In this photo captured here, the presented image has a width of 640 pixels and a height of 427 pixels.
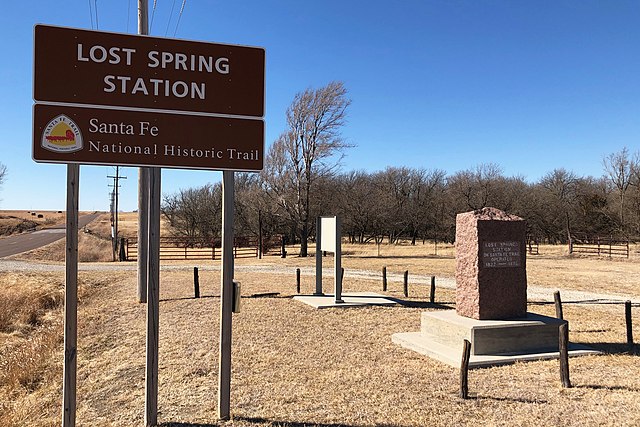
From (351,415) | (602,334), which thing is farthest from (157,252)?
(602,334)

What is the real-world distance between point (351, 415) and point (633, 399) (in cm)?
303

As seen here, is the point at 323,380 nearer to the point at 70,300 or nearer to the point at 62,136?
the point at 70,300

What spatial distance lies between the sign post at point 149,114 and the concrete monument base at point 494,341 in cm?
366

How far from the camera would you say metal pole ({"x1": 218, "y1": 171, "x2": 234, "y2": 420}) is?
464 centimetres

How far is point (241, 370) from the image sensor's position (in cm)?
630

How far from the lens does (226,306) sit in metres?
4.70

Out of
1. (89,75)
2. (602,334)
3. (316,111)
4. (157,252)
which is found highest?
(316,111)

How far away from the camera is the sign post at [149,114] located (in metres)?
4.03

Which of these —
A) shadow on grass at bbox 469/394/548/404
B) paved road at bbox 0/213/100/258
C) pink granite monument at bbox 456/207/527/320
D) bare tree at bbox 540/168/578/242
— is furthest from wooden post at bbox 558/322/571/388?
bare tree at bbox 540/168/578/242

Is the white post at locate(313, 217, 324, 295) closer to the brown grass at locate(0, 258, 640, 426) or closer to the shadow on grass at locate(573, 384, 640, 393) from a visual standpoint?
the brown grass at locate(0, 258, 640, 426)

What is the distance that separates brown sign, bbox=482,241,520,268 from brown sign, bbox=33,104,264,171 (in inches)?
170

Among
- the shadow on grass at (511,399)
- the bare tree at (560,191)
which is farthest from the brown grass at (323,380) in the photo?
the bare tree at (560,191)

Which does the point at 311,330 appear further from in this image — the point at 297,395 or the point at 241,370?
the point at 297,395

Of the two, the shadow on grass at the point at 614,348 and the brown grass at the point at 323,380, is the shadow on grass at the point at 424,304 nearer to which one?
the brown grass at the point at 323,380
